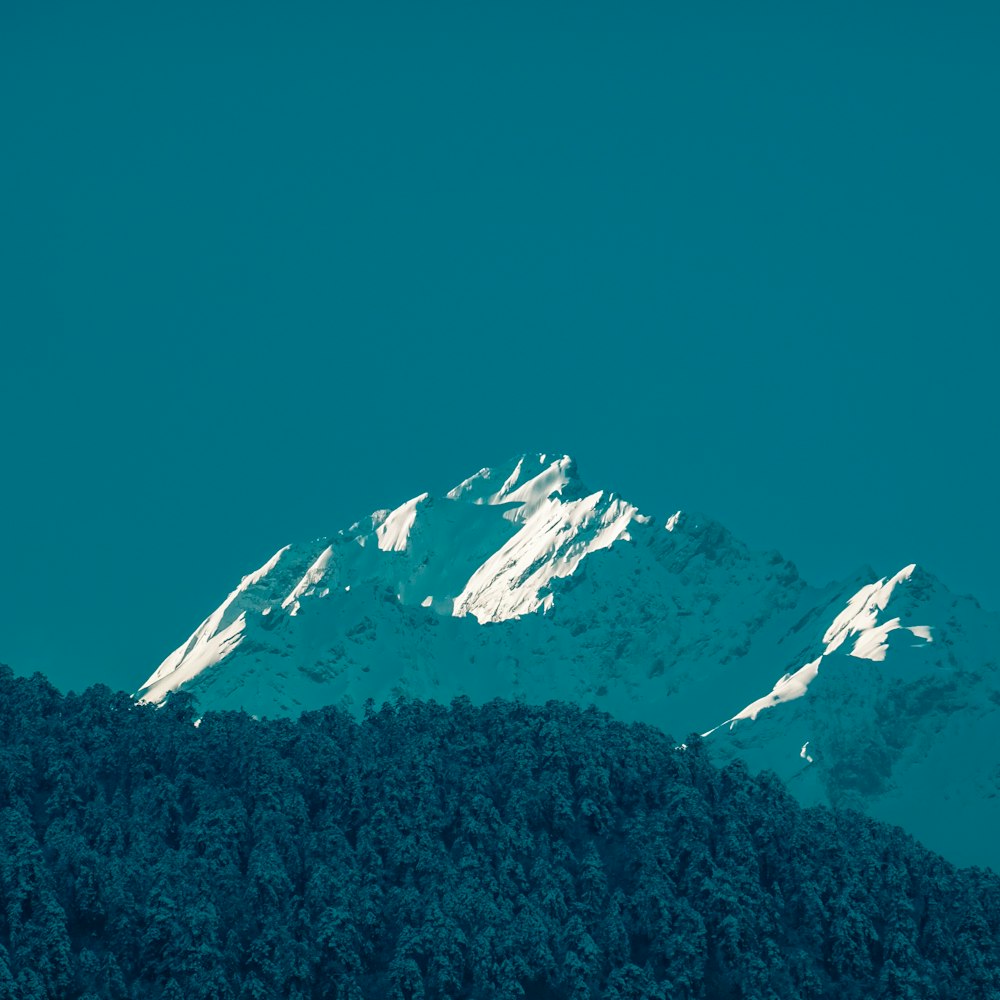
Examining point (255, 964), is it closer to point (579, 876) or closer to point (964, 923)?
point (579, 876)

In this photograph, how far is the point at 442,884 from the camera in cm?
17975

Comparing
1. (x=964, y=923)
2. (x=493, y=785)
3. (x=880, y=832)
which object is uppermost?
(x=493, y=785)

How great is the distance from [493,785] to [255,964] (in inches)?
1406

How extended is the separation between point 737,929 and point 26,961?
49789 mm

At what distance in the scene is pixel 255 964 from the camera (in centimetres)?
16700

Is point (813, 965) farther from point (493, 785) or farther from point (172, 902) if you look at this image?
point (172, 902)

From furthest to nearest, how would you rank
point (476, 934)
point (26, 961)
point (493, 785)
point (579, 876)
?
point (493, 785)
point (579, 876)
point (476, 934)
point (26, 961)

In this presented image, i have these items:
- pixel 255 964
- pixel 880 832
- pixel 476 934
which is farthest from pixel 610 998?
pixel 880 832

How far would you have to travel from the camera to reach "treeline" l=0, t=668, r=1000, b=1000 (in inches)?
6590

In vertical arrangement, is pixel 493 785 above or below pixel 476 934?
above

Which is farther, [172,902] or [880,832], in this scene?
[880,832]

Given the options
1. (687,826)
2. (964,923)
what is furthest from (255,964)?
(964,923)

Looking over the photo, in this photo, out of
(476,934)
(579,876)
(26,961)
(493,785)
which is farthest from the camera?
(493,785)

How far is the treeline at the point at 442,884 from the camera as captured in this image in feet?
549
